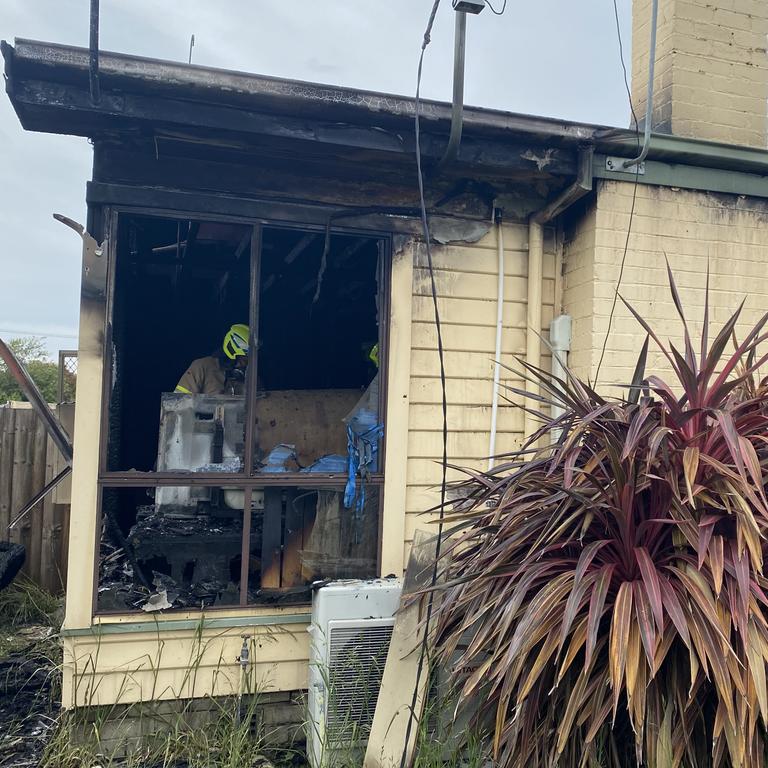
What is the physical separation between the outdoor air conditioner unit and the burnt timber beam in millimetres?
2127

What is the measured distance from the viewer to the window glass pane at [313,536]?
10.9 feet

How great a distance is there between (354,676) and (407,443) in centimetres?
118

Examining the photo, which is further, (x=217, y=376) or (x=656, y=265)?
(x=217, y=376)

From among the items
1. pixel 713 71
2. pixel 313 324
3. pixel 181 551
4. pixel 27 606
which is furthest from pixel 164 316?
pixel 713 71

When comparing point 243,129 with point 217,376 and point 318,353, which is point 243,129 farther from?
point 318,353

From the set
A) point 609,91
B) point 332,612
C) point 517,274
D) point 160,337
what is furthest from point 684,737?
point 160,337

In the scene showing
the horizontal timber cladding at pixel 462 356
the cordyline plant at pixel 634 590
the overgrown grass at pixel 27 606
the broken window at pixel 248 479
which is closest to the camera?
the cordyline plant at pixel 634 590

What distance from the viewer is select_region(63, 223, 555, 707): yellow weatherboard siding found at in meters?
3.00

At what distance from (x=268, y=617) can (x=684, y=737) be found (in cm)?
198

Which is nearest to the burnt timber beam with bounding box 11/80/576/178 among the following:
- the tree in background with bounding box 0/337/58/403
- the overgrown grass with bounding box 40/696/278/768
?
the overgrown grass with bounding box 40/696/278/768

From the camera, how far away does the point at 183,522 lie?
148 inches

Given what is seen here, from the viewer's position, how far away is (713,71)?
379 cm

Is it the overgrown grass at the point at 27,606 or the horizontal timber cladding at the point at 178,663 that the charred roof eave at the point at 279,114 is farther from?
the overgrown grass at the point at 27,606

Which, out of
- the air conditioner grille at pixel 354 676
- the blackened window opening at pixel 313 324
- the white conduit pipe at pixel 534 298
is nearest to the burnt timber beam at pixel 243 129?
the white conduit pipe at pixel 534 298
